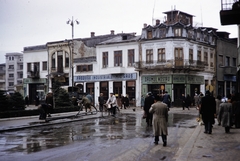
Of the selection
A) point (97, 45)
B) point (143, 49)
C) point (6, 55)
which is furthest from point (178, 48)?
point (6, 55)

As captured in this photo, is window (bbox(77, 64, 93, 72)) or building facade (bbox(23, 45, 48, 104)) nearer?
window (bbox(77, 64, 93, 72))

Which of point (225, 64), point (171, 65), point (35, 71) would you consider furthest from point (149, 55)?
point (35, 71)

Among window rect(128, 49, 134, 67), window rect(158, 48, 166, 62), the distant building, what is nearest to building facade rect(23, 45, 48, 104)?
window rect(128, 49, 134, 67)

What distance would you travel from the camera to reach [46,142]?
12.7 metres

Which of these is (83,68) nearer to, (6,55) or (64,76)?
(64,76)

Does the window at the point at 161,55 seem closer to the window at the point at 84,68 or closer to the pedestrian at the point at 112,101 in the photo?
the window at the point at 84,68

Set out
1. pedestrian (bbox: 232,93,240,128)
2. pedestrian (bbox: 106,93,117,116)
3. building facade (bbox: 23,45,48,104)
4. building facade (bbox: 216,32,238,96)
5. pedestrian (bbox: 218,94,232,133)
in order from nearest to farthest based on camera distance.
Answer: pedestrian (bbox: 218,94,232,133), pedestrian (bbox: 232,93,240,128), pedestrian (bbox: 106,93,117,116), building facade (bbox: 216,32,238,96), building facade (bbox: 23,45,48,104)

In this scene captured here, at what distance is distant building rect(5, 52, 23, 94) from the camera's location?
363ft

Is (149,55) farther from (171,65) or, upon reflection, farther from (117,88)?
(117,88)

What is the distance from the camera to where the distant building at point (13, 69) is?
111m

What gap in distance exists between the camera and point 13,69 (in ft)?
367

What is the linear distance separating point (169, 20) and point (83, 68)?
1447cm

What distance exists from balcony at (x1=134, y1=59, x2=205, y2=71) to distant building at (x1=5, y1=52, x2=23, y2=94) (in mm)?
73797

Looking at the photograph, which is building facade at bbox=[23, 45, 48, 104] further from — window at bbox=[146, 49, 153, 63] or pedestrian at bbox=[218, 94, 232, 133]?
pedestrian at bbox=[218, 94, 232, 133]
